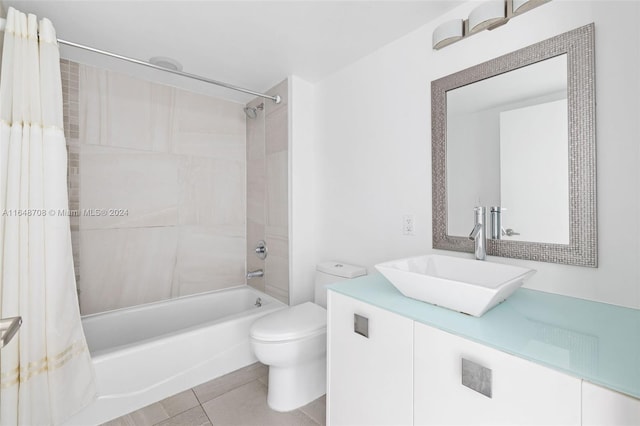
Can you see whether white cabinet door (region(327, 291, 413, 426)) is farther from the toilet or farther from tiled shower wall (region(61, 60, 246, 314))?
tiled shower wall (region(61, 60, 246, 314))

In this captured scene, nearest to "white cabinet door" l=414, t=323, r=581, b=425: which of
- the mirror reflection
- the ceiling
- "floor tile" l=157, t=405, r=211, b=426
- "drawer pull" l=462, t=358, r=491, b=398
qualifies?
"drawer pull" l=462, t=358, r=491, b=398

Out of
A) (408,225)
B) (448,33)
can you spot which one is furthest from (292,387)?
(448,33)

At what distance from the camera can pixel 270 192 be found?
2566 mm

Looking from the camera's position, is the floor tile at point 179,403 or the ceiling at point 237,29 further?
the floor tile at point 179,403

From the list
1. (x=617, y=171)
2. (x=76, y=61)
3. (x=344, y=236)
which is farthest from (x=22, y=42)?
(x=617, y=171)

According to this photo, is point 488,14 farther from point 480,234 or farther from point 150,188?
point 150,188

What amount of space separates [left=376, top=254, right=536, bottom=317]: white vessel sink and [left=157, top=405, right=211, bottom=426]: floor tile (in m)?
1.29

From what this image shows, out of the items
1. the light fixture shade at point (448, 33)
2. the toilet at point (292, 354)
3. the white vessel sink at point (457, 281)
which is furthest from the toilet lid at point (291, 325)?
the light fixture shade at point (448, 33)

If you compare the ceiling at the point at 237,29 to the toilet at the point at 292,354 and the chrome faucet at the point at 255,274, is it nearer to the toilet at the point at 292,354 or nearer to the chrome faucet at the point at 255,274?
the toilet at the point at 292,354

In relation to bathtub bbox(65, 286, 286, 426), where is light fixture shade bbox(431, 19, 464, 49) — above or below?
→ above

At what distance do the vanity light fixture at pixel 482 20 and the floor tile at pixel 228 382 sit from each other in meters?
2.24

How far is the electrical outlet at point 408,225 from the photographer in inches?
66.6

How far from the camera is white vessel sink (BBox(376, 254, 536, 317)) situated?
906mm

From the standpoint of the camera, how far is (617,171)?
3.47ft
